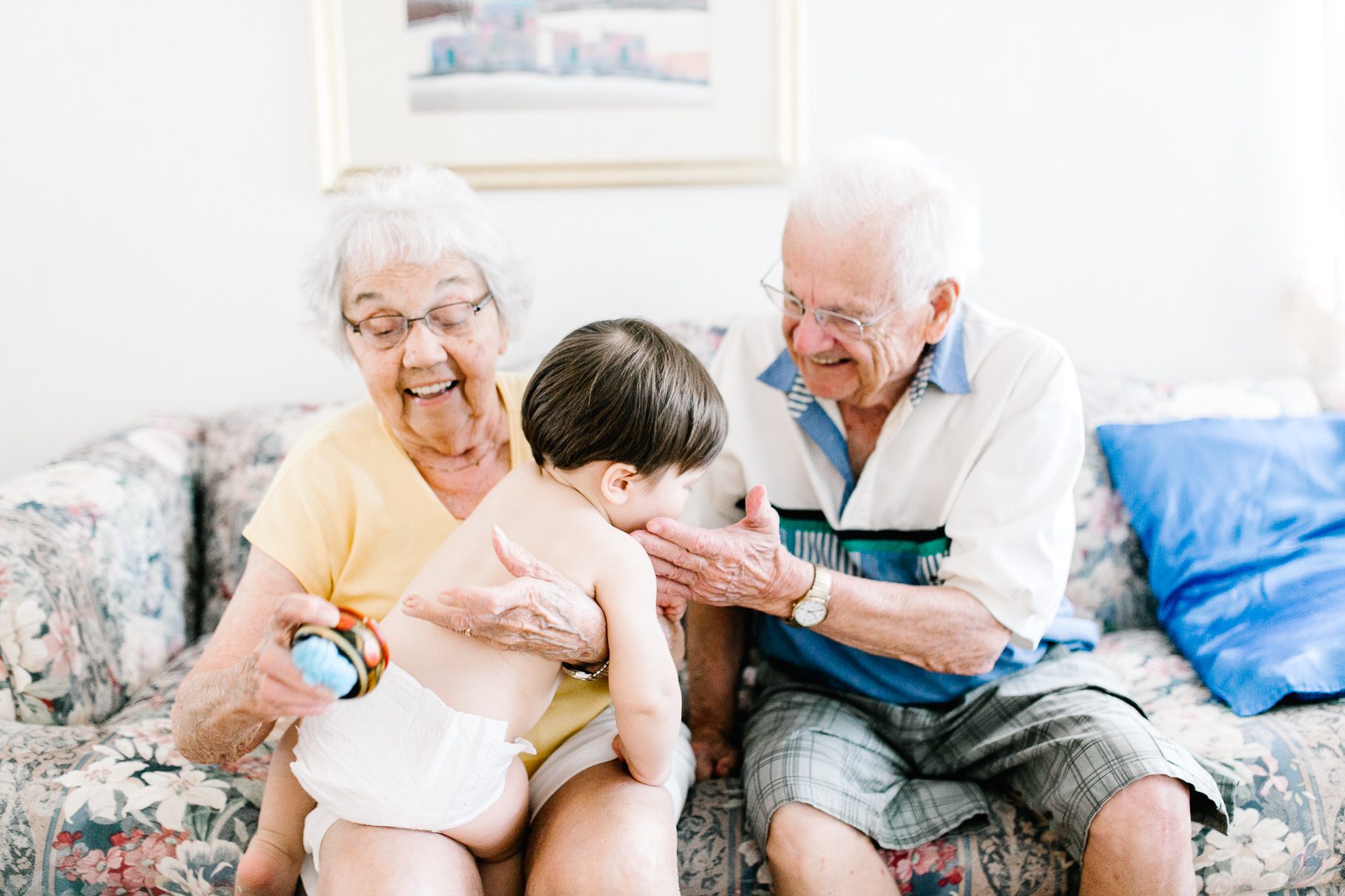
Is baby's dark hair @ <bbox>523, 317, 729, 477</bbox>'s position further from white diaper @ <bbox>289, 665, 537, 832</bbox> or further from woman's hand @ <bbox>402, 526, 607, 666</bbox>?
white diaper @ <bbox>289, 665, 537, 832</bbox>

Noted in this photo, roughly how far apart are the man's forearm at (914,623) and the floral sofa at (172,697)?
26 cm

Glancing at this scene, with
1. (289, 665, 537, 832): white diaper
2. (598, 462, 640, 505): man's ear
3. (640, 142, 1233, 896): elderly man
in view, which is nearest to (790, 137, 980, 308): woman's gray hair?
(640, 142, 1233, 896): elderly man

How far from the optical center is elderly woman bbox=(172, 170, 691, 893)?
1179 mm

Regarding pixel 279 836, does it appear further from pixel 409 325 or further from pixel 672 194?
pixel 672 194

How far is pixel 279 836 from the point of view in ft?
4.20

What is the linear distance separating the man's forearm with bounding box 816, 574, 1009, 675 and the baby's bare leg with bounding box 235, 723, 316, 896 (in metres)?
0.78

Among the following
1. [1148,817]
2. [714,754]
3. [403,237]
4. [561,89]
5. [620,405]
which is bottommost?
[714,754]

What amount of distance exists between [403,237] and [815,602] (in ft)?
2.64

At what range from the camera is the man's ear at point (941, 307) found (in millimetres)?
1502

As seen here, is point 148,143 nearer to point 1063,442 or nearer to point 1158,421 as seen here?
point 1063,442

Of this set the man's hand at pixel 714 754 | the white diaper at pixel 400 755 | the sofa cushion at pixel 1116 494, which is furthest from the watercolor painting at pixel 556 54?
the white diaper at pixel 400 755

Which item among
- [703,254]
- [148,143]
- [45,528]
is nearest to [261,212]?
[148,143]

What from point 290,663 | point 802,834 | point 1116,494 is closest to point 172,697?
point 290,663

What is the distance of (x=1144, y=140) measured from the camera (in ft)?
7.43
